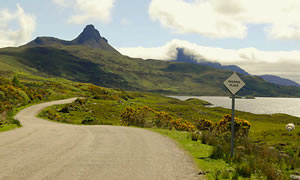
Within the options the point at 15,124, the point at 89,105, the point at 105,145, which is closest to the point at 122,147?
the point at 105,145

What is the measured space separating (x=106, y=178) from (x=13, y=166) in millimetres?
4361

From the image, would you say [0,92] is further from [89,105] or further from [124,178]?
[124,178]

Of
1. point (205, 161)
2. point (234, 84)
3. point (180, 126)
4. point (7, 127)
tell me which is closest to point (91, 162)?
point (205, 161)

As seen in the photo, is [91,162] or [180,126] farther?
[180,126]

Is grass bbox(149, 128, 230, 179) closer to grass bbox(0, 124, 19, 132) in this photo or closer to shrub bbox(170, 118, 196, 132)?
grass bbox(0, 124, 19, 132)

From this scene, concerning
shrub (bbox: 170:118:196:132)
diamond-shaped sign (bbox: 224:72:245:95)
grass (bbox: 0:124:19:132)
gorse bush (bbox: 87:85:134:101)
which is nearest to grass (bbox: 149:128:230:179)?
diamond-shaped sign (bbox: 224:72:245:95)

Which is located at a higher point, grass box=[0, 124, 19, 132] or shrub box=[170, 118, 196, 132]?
grass box=[0, 124, 19, 132]

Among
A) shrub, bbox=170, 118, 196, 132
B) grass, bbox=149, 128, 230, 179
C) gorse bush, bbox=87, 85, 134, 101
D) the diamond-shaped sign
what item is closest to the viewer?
grass, bbox=149, 128, 230, 179

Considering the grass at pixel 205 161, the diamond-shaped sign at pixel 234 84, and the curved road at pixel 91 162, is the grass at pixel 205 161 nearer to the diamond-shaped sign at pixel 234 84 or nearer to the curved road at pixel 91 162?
the curved road at pixel 91 162

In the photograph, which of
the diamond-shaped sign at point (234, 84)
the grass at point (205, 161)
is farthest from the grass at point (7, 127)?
the diamond-shaped sign at point (234, 84)

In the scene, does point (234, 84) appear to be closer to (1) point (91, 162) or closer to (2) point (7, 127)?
(1) point (91, 162)

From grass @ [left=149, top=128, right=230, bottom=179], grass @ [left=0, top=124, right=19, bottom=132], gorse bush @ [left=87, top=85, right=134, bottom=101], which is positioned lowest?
grass @ [left=0, top=124, right=19, bottom=132]

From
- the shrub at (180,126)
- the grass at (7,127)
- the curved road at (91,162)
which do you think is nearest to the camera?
the curved road at (91,162)

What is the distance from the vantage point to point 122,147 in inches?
625
